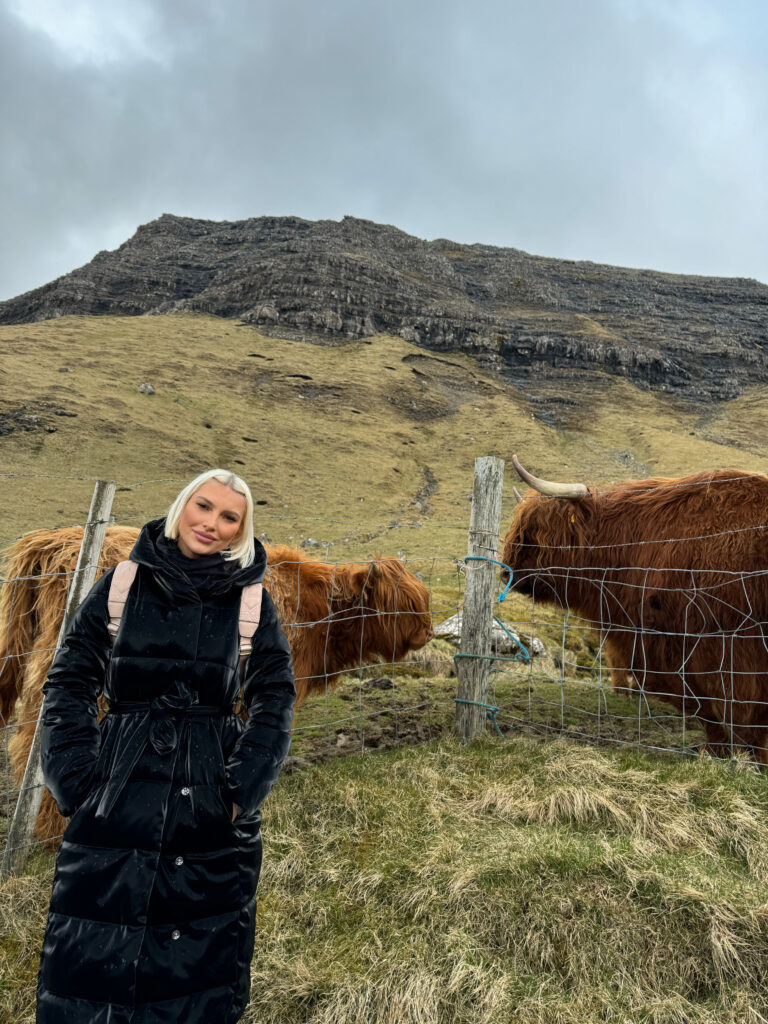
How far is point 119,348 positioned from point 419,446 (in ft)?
125

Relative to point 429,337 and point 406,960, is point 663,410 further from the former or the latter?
point 406,960

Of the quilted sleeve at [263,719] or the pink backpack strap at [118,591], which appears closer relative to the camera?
the quilted sleeve at [263,719]

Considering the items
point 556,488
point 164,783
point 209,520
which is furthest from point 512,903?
point 556,488

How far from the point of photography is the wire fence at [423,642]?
4.08 metres

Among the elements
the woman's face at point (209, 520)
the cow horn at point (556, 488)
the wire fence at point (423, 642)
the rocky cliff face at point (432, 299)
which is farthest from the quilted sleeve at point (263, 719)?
the rocky cliff face at point (432, 299)

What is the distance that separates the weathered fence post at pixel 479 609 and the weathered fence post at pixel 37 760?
8.92 feet

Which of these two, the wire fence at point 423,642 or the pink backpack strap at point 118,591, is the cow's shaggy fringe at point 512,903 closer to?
the wire fence at point 423,642

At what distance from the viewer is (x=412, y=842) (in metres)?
3.19

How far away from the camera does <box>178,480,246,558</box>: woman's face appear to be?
6.45 ft

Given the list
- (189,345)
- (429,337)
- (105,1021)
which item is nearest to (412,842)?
(105,1021)

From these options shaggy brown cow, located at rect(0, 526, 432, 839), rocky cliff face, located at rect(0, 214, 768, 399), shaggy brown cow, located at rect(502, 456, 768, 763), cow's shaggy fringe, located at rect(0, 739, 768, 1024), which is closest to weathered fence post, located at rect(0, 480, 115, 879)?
shaggy brown cow, located at rect(0, 526, 432, 839)

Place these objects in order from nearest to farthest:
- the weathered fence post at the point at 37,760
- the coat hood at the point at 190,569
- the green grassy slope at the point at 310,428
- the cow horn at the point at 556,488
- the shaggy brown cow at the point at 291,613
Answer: the coat hood at the point at 190,569 < the weathered fence post at the point at 37,760 < the shaggy brown cow at the point at 291,613 < the cow horn at the point at 556,488 < the green grassy slope at the point at 310,428

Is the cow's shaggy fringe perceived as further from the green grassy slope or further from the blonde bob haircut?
the green grassy slope

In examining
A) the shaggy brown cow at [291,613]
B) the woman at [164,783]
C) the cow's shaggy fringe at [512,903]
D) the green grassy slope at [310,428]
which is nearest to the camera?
the woman at [164,783]
